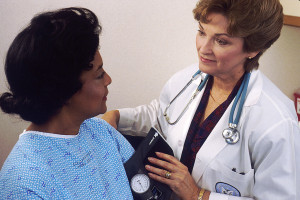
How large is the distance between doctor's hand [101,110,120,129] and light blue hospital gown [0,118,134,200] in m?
0.18

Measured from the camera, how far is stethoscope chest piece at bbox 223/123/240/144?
1.31 m

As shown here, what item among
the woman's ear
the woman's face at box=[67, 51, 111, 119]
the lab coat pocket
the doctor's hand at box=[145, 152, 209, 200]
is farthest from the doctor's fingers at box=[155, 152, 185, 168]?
the woman's ear

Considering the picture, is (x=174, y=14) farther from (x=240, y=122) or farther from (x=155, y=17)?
(x=240, y=122)

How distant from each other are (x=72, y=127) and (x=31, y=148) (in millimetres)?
157

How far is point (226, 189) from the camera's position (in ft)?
4.49

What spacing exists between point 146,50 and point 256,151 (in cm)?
93

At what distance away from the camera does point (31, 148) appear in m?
1.00

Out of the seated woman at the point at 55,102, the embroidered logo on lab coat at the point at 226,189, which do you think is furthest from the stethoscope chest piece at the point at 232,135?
the seated woman at the point at 55,102

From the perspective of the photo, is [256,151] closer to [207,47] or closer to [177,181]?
[177,181]

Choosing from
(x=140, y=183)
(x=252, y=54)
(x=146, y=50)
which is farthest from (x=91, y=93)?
(x=146, y=50)

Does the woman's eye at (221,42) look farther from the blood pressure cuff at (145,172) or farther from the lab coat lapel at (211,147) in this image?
the blood pressure cuff at (145,172)

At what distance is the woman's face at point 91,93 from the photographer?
1.04 metres

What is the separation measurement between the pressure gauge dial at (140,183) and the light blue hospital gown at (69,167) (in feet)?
0.12

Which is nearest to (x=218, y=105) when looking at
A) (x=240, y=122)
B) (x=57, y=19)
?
(x=240, y=122)
